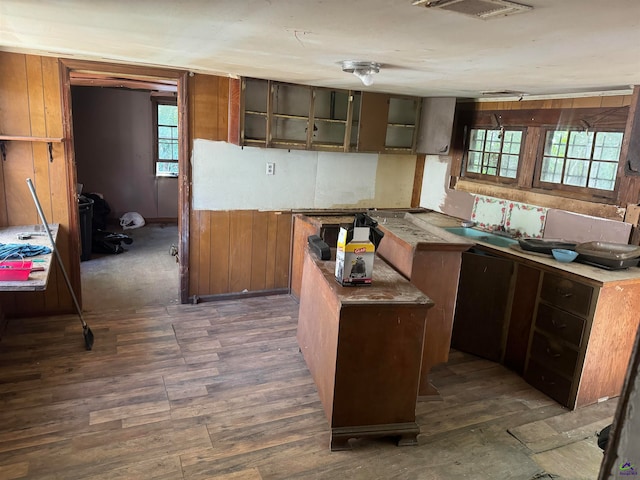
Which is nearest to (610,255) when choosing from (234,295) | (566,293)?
(566,293)

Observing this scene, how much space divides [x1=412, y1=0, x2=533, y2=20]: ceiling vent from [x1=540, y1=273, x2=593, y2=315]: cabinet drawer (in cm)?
206

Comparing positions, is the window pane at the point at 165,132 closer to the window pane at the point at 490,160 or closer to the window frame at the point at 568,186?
the window pane at the point at 490,160

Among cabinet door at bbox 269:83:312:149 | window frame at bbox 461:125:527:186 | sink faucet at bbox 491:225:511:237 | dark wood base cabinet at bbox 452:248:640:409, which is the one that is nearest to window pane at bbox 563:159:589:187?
window frame at bbox 461:125:527:186

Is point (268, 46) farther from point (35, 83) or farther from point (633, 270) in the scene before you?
point (633, 270)

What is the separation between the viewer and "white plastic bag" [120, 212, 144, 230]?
7.30 meters

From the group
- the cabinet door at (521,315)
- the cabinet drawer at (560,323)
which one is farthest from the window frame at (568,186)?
the cabinet drawer at (560,323)

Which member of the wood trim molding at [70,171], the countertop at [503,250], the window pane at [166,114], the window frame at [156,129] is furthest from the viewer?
the window pane at [166,114]

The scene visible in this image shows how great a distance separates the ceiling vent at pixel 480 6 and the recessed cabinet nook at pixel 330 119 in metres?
2.94

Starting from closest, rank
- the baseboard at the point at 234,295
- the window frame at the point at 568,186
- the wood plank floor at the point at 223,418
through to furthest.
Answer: the wood plank floor at the point at 223,418, the window frame at the point at 568,186, the baseboard at the point at 234,295

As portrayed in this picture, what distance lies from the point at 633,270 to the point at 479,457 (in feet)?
5.37

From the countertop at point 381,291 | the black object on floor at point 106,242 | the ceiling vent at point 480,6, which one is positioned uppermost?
the ceiling vent at point 480,6

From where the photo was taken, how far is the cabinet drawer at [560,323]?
295 cm

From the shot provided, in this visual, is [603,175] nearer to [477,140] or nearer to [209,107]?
[477,140]

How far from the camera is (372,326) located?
8.05ft
